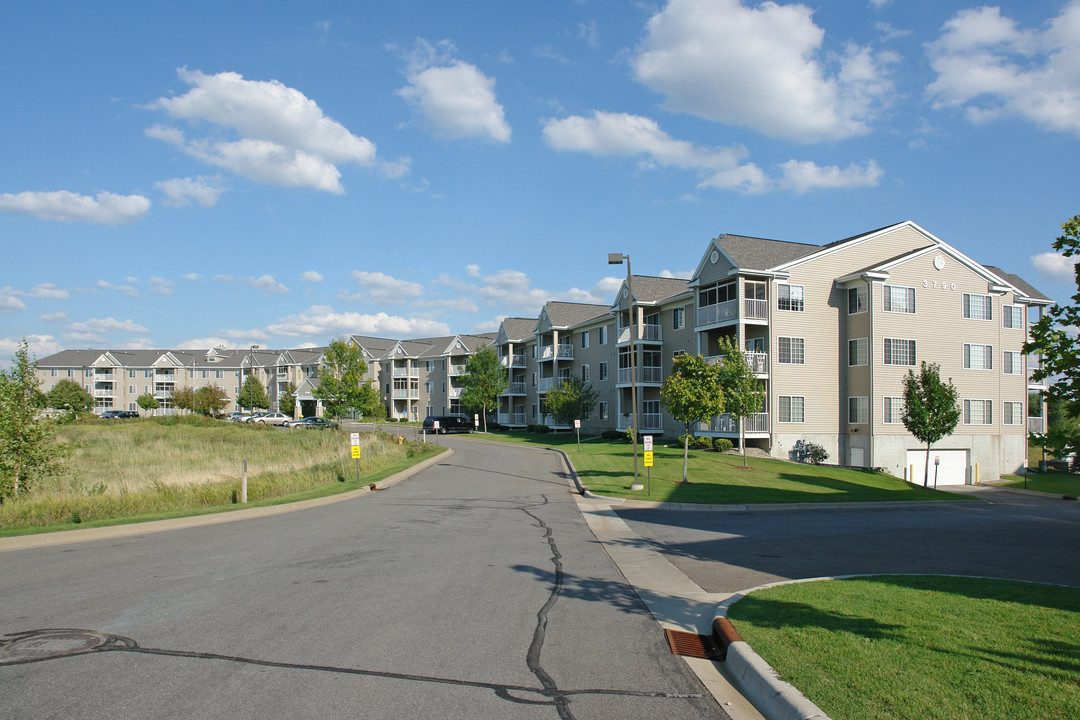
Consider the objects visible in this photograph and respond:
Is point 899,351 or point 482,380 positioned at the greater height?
point 899,351

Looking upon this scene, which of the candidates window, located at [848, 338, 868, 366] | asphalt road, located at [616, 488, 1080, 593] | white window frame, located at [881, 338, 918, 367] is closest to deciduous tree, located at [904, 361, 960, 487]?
white window frame, located at [881, 338, 918, 367]

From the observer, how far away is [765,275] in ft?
117

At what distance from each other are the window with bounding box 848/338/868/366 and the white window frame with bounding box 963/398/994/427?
7276 millimetres

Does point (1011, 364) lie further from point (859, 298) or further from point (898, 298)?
point (859, 298)

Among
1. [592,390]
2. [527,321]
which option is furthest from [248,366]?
[592,390]

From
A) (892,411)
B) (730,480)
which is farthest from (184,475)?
(892,411)

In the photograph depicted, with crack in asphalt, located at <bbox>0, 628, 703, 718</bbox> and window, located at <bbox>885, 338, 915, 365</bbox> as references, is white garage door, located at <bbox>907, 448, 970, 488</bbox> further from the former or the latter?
crack in asphalt, located at <bbox>0, 628, 703, 718</bbox>

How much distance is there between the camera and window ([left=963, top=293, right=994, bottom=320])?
128ft

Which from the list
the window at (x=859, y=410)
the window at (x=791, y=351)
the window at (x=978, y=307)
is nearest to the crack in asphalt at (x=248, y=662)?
the window at (x=791, y=351)

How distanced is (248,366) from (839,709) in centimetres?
11330

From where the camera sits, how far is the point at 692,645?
6.84 metres

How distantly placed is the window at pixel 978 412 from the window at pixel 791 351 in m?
10.5

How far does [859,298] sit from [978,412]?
10114 millimetres

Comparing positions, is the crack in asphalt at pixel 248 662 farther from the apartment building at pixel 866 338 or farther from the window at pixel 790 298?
the window at pixel 790 298
